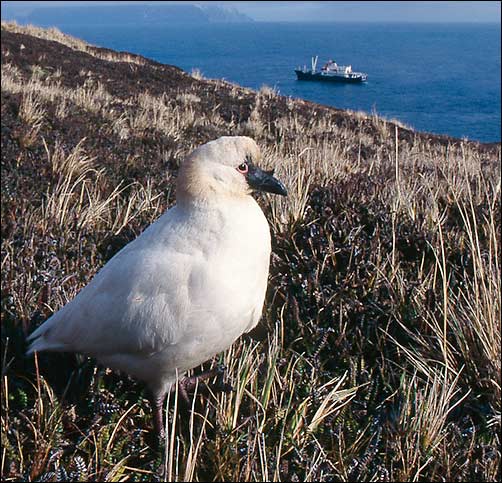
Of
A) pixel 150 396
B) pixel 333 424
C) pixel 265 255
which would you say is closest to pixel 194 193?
pixel 265 255

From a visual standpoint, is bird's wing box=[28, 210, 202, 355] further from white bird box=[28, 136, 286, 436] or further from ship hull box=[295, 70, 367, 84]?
ship hull box=[295, 70, 367, 84]

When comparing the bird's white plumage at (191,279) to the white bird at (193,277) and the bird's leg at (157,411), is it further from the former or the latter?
the bird's leg at (157,411)

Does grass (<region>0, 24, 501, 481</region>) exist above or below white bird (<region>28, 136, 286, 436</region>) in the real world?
below

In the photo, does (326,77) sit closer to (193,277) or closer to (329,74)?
(329,74)

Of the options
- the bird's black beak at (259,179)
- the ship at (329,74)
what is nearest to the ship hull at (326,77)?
the ship at (329,74)

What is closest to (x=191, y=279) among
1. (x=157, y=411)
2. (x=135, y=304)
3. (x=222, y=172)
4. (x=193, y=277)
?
(x=193, y=277)

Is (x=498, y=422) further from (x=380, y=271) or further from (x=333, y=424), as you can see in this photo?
(x=380, y=271)

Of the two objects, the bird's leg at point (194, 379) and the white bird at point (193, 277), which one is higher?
the white bird at point (193, 277)

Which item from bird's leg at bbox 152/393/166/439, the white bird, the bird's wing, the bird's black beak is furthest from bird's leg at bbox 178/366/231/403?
the bird's black beak
